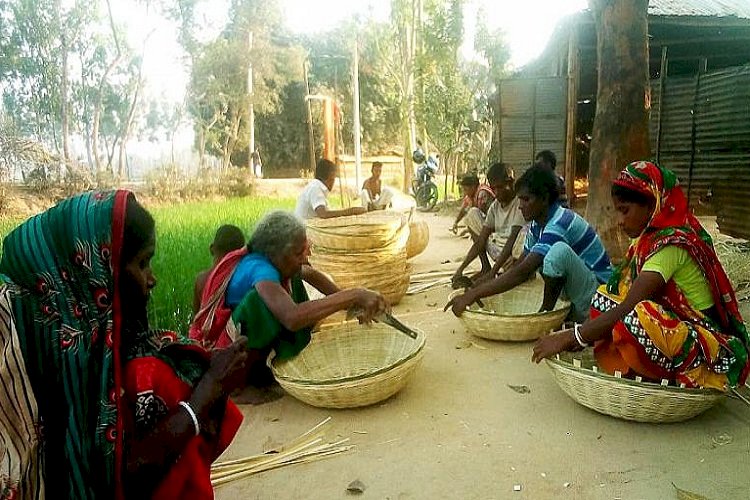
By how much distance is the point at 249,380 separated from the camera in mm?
2879

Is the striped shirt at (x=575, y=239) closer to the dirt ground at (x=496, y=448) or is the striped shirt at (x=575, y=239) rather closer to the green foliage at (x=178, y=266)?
the dirt ground at (x=496, y=448)

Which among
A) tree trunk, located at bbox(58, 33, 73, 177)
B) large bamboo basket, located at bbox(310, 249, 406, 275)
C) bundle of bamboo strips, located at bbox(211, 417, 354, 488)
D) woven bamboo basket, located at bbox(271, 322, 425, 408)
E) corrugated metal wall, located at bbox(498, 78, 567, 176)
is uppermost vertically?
tree trunk, located at bbox(58, 33, 73, 177)

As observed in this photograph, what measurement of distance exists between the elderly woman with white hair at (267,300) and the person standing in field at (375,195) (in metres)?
3.67

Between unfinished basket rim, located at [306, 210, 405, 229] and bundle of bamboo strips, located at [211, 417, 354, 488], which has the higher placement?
unfinished basket rim, located at [306, 210, 405, 229]

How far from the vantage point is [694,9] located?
854 cm

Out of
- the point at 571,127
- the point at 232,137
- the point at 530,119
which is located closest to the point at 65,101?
the point at 232,137

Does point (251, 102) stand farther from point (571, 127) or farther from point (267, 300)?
point (267, 300)

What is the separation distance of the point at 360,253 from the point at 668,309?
2.23 metres

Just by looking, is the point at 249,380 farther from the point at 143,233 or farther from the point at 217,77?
the point at 217,77

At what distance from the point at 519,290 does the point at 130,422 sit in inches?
121

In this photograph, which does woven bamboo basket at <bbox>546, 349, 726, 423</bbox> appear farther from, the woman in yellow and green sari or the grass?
the grass

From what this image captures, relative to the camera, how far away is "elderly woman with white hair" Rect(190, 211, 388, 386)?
2.35 metres

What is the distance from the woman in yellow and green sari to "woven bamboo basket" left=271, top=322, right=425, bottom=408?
64 cm

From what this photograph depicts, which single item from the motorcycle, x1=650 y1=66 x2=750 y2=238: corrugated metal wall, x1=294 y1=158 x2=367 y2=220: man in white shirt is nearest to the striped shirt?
x1=294 y1=158 x2=367 y2=220: man in white shirt
